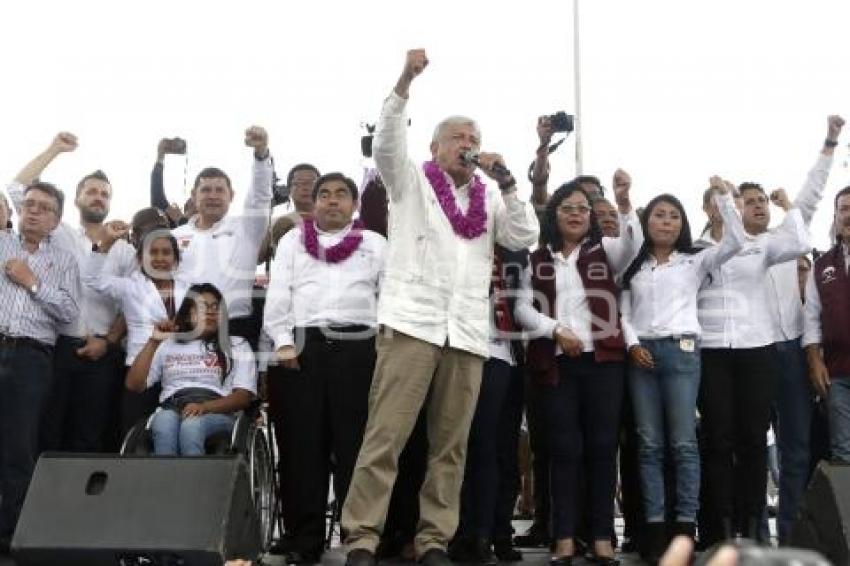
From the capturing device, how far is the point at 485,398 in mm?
4285

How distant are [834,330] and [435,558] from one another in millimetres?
2076

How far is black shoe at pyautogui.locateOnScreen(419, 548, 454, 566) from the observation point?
3.80m

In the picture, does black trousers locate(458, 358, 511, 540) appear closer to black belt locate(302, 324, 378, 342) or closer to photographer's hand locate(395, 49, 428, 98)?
black belt locate(302, 324, 378, 342)

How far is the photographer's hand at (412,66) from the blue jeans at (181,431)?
1.58 m

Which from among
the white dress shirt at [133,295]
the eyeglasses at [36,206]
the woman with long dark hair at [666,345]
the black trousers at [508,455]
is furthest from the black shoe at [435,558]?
the eyeglasses at [36,206]

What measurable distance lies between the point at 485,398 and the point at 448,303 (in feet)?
1.68

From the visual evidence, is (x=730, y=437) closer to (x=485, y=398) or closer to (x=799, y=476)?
(x=799, y=476)

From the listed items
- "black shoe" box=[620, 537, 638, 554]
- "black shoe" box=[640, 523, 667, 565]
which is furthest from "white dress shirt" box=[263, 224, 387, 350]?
"black shoe" box=[620, 537, 638, 554]

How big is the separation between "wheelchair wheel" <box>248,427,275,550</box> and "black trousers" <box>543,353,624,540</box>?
46.6 inches

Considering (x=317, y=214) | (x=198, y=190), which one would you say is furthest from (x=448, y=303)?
(x=198, y=190)

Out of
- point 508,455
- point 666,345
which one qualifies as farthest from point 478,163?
point 508,455

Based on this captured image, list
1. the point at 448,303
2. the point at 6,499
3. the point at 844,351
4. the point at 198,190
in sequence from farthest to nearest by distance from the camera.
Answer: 1. the point at 198,190
2. the point at 844,351
3. the point at 6,499
4. the point at 448,303

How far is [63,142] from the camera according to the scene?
16.5 feet

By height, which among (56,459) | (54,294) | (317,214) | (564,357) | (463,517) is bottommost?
(463,517)
